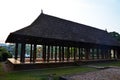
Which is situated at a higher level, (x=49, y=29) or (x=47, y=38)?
(x=49, y=29)

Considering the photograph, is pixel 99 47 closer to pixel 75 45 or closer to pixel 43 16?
pixel 75 45

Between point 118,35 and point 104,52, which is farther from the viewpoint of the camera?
point 118,35

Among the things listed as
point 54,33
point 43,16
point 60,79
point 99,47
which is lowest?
point 60,79

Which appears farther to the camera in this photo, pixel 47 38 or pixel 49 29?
pixel 49 29

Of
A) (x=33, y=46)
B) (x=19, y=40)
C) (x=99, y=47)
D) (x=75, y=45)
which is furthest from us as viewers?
(x=99, y=47)

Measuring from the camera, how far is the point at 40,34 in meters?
14.3

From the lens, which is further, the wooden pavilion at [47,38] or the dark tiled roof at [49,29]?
the dark tiled roof at [49,29]

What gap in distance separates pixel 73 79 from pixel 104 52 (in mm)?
17249

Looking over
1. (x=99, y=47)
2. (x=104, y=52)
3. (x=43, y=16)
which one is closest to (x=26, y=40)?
(x=43, y=16)

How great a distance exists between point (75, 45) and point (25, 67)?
8.06 metres

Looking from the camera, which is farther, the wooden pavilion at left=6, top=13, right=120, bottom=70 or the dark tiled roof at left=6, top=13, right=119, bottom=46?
the dark tiled roof at left=6, top=13, right=119, bottom=46

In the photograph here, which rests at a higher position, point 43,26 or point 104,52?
point 43,26

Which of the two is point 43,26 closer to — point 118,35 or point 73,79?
point 73,79

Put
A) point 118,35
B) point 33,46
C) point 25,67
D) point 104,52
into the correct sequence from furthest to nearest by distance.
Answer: point 118,35 < point 104,52 < point 33,46 < point 25,67
